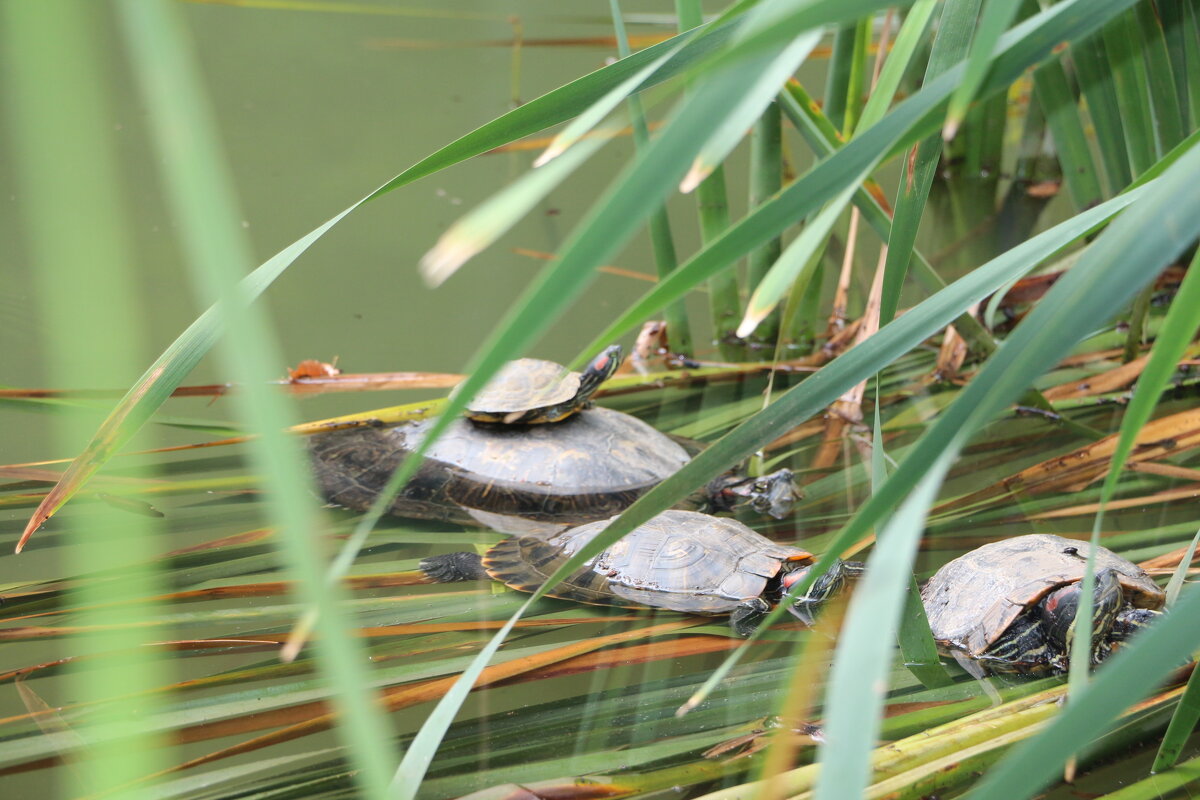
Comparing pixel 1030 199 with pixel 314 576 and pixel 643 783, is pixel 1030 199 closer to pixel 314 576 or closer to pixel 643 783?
pixel 643 783

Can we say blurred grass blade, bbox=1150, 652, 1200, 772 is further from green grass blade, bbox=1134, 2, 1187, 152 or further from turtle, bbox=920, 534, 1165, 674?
green grass blade, bbox=1134, 2, 1187, 152

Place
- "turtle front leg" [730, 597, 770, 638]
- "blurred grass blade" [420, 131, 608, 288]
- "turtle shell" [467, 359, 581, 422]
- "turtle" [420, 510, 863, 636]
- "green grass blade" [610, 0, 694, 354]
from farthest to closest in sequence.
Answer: "turtle shell" [467, 359, 581, 422]
"green grass blade" [610, 0, 694, 354]
"turtle" [420, 510, 863, 636]
"turtle front leg" [730, 597, 770, 638]
"blurred grass blade" [420, 131, 608, 288]

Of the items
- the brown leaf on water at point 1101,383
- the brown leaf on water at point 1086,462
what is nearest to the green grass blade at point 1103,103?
the brown leaf on water at point 1101,383

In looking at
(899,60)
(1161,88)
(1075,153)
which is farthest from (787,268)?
(1075,153)

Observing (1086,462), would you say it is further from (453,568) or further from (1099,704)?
(1099,704)

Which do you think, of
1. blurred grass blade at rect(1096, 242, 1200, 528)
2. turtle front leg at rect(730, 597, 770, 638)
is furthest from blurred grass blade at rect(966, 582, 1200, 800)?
turtle front leg at rect(730, 597, 770, 638)

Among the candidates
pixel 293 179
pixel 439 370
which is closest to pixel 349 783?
pixel 439 370
